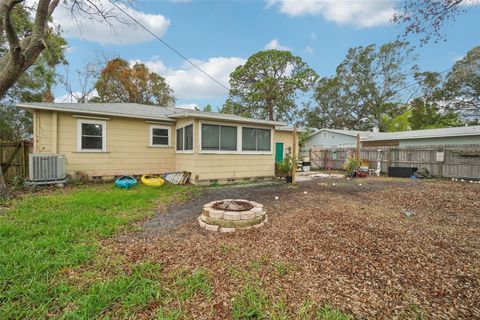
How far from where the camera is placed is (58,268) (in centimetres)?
233

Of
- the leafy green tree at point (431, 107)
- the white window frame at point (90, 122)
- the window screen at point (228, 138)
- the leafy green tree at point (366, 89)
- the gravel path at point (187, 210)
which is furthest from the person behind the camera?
the leafy green tree at point (366, 89)

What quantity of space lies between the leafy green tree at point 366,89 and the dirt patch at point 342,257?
87.2 feet

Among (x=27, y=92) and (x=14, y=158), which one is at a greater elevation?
(x=27, y=92)

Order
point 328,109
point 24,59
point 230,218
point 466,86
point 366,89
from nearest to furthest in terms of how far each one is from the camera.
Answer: point 230,218 < point 24,59 < point 466,86 < point 366,89 < point 328,109

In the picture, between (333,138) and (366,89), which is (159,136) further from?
(366,89)

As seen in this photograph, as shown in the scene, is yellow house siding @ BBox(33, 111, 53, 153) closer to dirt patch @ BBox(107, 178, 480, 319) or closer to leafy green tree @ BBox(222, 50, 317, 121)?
dirt patch @ BBox(107, 178, 480, 319)

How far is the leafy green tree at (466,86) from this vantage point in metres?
18.7

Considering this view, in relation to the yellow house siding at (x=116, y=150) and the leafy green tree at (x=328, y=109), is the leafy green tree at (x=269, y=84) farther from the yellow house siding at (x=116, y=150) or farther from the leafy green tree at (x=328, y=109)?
the yellow house siding at (x=116, y=150)

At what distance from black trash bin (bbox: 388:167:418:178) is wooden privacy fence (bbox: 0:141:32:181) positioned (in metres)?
16.3


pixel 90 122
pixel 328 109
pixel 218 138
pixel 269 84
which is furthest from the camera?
pixel 328 109

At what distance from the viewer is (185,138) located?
8633mm

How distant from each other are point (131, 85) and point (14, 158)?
52.2 ft

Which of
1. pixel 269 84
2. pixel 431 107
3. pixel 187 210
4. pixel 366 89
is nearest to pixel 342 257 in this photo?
pixel 187 210

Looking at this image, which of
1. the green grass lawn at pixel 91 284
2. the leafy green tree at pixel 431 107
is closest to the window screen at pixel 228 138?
the green grass lawn at pixel 91 284
